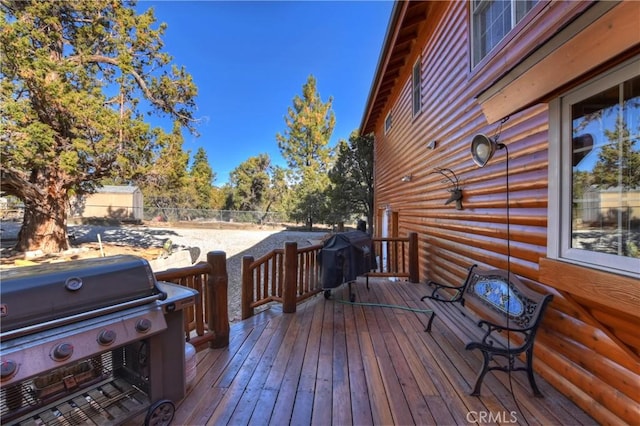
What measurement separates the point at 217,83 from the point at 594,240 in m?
18.7

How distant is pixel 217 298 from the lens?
8.89 ft

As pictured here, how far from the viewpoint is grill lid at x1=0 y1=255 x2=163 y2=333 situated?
123 centimetres

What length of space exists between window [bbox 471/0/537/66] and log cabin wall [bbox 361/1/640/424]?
6.0 inches

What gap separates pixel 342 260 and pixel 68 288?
3.10 meters

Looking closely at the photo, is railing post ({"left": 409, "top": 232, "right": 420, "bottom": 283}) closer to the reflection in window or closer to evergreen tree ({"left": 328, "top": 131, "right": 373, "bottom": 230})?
the reflection in window

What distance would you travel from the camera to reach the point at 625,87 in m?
1.64

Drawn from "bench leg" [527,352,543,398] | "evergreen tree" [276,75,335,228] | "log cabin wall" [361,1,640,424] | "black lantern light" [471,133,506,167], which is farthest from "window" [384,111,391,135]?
"evergreen tree" [276,75,335,228]

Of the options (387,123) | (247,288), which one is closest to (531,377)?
(247,288)

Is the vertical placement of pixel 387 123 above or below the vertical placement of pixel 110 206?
above

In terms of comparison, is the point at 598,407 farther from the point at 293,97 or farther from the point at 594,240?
the point at 293,97

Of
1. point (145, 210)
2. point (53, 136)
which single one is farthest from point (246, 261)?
point (145, 210)

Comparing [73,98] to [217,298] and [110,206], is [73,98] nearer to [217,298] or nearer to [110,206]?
[217,298]

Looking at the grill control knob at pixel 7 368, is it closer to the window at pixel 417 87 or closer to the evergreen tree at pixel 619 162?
the evergreen tree at pixel 619 162

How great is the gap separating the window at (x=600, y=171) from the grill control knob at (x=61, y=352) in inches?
108
